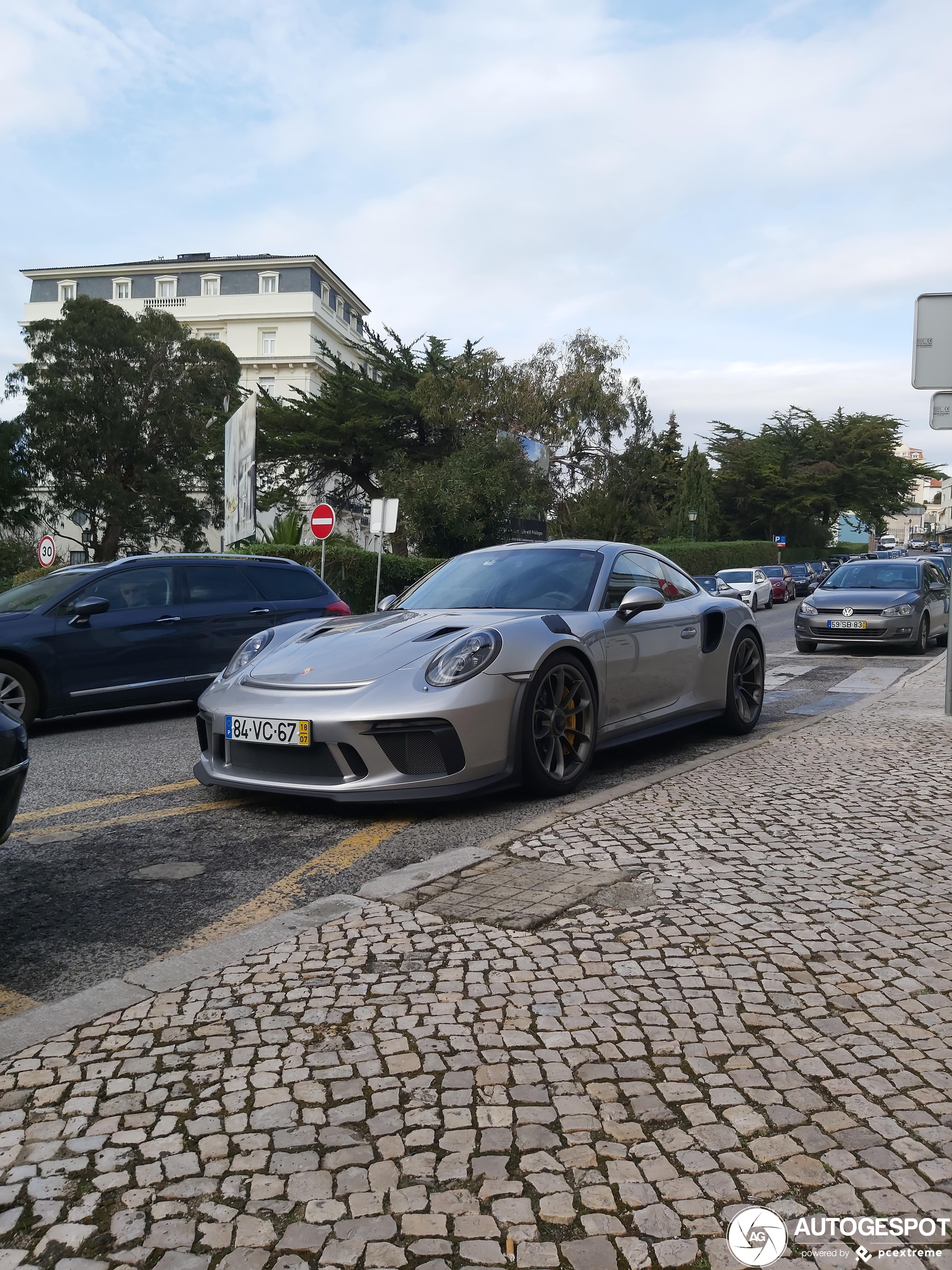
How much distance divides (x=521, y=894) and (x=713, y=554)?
47.6 meters

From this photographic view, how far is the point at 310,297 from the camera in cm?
6731

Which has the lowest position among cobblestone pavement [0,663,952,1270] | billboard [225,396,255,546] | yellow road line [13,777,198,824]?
yellow road line [13,777,198,824]

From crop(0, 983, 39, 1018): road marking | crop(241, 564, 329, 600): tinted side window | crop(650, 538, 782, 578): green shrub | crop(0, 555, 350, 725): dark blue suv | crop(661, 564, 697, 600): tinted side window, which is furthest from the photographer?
crop(650, 538, 782, 578): green shrub

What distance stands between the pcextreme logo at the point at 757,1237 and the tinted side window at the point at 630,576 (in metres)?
4.46

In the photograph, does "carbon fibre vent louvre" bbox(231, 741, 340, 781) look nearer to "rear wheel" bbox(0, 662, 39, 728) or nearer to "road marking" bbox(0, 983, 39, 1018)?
"road marking" bbox(0, 983, 39, 1018)

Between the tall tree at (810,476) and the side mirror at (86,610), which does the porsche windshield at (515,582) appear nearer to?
the side mirror at (86,610)

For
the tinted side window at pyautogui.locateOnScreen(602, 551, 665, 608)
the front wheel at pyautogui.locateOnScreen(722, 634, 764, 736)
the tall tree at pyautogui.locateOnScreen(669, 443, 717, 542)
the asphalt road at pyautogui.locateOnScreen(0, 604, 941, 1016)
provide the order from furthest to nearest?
the tall tree at pyautogui.locateOnScreen(669, 443, 717, 542)
the front wheel at pyautogui.locateOnScreen(722, 634, 764, 736)
the tinted side window at pyautogui.locateOnScreen(602, 551, 665, 608)
the asphalt road at pyautogui.locateOnScreen(0, 604, 941, 1016)

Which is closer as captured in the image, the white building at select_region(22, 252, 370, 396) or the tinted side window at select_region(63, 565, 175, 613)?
the tinted side window at select_region(63, 565, 175, 613)

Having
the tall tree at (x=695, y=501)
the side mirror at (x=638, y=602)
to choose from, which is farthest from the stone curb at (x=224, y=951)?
the tall tree at (x=695, y=501)

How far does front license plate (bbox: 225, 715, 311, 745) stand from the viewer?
16.4 feet

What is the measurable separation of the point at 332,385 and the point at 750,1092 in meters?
43.6

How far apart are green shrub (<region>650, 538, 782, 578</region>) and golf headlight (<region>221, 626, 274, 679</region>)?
3728 centimetres

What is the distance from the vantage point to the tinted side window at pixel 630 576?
6523mm

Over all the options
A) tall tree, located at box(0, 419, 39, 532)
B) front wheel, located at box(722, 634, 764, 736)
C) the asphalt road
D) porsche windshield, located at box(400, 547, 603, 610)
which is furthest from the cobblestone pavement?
tall tree, located at box(0, 419, 39, 532)
